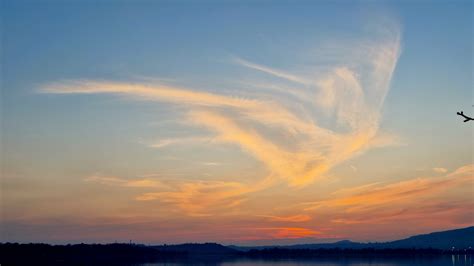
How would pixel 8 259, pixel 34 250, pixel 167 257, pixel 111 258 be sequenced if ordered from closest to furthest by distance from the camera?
pixel 8 259 → pixel 34 250 → pixel 111 258 → pixel 167 257

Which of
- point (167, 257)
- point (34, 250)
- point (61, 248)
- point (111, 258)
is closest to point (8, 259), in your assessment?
point (34, 250)

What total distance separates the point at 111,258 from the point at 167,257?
4342cm

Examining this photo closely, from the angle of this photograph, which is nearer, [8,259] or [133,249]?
[8,259]

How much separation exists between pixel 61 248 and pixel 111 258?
13.1 m

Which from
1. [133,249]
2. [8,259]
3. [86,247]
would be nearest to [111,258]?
[86,247]

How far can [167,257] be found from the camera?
166m

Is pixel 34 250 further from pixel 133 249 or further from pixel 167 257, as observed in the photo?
pixel 167 257

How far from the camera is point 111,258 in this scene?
406 ft

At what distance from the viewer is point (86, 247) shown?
127 m

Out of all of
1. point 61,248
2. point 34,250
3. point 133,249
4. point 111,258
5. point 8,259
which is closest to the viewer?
point 8,259

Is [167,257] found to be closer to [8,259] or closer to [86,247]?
[86,247]

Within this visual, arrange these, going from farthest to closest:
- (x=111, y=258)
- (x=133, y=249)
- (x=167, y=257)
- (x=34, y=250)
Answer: (x=167, y=257) < (x=133, y=249) < (x=111, y=258) < (x=34, y=250)

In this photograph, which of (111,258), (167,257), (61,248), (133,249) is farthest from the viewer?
(167,257)

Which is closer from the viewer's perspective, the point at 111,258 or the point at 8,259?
the point at 8,259
